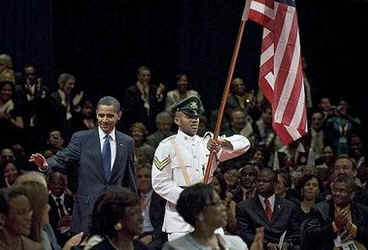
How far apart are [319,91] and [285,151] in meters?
3.79

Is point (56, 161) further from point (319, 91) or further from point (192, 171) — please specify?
point (319, 91)

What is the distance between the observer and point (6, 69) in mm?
16859

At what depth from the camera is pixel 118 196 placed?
8.47 metres

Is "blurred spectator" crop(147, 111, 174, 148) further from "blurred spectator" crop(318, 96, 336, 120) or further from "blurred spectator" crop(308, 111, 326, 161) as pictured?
"blurred spectator" crop(318, 96, 336, 120)

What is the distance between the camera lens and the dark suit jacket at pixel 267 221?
13109 mm

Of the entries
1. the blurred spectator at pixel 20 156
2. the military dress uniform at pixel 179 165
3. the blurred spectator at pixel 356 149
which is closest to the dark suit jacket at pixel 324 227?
the military dress uniform at pixel 179 165

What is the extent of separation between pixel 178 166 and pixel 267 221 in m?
1.87

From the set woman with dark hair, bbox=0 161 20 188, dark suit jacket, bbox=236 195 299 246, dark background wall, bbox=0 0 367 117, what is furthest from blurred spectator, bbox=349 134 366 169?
woman with dark hair, bbox=0 161 20 188

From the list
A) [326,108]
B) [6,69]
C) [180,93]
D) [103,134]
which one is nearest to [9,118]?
[6,69]

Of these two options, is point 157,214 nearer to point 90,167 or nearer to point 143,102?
point 90,167

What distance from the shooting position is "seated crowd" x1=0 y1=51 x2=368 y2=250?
8.52m

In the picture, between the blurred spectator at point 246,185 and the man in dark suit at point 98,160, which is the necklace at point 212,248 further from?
→ the blurred spectator at point 246,185

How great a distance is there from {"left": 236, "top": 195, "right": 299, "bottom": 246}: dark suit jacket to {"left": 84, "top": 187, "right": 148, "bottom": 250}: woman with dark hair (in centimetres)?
463

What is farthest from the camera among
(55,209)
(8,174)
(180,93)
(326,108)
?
(326,108)
